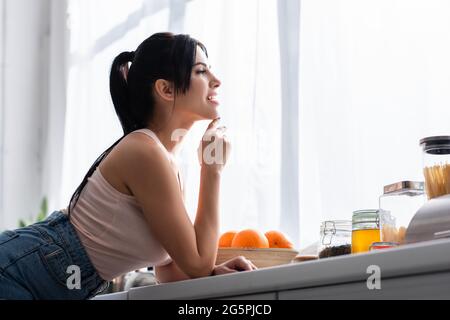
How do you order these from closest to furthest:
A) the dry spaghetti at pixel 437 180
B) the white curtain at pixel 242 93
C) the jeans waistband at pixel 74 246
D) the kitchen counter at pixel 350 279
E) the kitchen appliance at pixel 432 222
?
the kitchen counter at pixel 350 279 < the kitchen appliance at pixel 432 222 < the dry spaghetti at pixel 437 180 < the jeans waistband at pixel 74 246 < the white curtain at pixel 242 93

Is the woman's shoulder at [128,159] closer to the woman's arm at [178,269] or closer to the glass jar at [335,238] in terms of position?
the woman's arm at [178,269]

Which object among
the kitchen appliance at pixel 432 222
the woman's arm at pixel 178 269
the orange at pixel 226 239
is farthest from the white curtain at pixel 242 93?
the kitchen appliance at pixel 432 222

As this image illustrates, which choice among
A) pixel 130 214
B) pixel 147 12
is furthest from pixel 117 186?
pixel 147 12

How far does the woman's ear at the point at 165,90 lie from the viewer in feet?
4.67

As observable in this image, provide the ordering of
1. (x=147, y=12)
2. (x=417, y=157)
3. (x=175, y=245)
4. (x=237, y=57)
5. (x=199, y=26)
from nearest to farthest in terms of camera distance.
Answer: (x=175, y=245), (x=417, y=157), (x=237, y=57), (x=199, y=26), (x=147, y=12)

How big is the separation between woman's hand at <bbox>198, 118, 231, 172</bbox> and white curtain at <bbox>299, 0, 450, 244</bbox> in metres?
0.40

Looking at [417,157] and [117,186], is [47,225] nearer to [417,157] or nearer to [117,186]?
[117,186]

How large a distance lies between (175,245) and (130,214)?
115 mm

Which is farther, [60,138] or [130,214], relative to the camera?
[60,138]

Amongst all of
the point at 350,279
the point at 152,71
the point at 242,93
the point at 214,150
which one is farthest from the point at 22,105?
the point at 350,279

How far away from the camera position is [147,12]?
260 cm

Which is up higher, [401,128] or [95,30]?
[95,30]

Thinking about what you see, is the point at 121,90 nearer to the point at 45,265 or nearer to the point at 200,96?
the point at 200,96

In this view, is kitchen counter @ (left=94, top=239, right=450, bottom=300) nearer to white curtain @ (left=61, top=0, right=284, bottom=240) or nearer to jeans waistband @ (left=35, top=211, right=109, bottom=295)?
jeans waistband @ (left=35, top=211, right=109, bottom=295)
